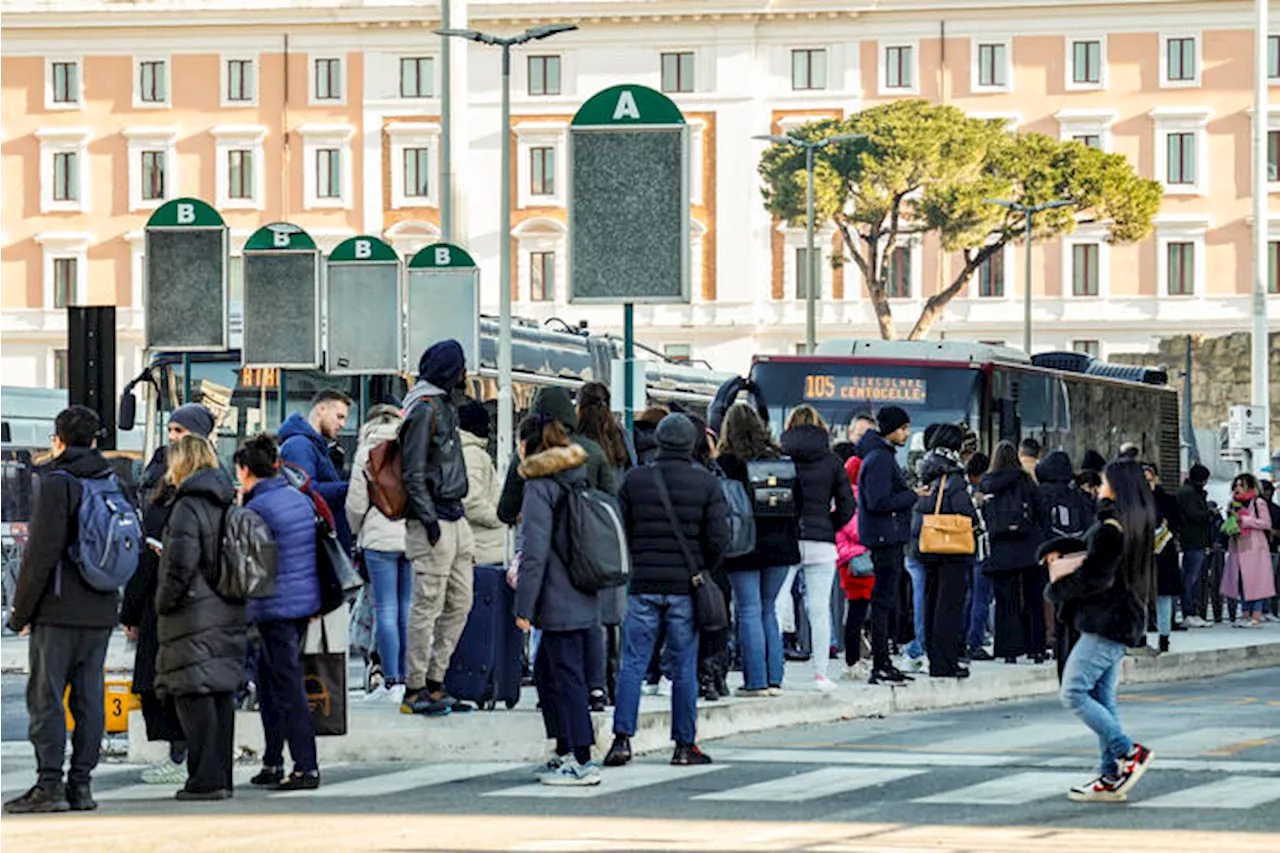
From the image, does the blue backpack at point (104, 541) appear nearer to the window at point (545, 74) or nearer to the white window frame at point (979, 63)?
the white window frame at point (979, 63)

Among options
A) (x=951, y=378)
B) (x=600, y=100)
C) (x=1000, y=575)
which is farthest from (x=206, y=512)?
(x=951, y=378)

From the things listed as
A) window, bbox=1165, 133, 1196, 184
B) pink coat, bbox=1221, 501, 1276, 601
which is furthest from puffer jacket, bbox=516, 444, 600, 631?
window, bbox=1165, 133, 1196, 184

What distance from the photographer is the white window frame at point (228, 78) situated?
9500 cm

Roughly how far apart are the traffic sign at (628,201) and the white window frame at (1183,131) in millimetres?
77767

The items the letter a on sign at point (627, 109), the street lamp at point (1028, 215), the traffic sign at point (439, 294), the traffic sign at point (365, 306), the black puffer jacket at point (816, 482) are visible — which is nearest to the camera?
the letter a on sign at point (627, 109)

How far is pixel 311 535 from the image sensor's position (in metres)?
13.4

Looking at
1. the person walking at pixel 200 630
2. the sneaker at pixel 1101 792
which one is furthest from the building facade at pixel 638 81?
the person walking at pixel 200 630

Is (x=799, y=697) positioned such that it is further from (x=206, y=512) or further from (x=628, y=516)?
(x=206, y=512)

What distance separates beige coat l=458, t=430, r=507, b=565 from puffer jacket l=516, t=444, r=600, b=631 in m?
1.90

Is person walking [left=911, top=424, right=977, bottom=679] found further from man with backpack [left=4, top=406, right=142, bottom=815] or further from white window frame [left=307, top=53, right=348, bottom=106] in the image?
white window frame [left=307, top=53, right=348, bottom=106]

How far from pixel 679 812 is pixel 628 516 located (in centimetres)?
220

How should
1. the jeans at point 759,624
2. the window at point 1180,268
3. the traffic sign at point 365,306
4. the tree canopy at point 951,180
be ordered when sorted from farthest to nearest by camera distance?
the window at point 1180,268
the tree canopy at point 951,180
the traffic sign at point 365,306
the jeans at point 759,624

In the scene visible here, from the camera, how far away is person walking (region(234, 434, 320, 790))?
13289mm

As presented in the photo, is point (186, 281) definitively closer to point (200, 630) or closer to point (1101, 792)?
point (200, 630)
